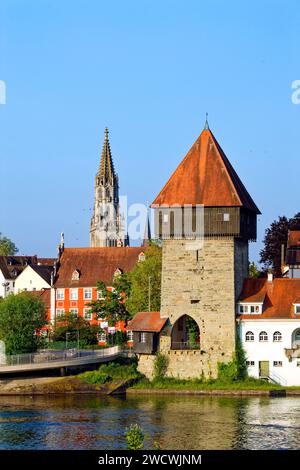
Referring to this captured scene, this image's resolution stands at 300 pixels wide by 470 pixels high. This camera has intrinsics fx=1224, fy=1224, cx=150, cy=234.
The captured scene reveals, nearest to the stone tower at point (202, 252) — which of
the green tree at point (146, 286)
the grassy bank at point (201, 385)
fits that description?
the grassy bank at point (201, 385)

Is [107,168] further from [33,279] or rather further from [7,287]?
[33,279]

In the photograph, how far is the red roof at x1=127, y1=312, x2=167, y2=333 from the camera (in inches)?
2692

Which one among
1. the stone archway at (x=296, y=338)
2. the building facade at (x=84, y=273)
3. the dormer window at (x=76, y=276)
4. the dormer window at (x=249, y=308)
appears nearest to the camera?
the stone archway at (x=296, y=338)

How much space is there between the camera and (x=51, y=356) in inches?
2825

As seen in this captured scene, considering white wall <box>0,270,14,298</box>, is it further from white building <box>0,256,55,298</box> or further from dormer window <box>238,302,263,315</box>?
dormer window <box>238,302,263,315</box>

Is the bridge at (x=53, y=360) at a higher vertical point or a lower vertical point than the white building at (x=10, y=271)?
lower

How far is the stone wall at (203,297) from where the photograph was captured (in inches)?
2648

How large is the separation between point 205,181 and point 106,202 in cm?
8425

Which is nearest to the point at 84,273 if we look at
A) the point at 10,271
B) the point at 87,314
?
the point at 87,314

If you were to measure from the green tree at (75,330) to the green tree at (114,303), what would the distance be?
132 cm

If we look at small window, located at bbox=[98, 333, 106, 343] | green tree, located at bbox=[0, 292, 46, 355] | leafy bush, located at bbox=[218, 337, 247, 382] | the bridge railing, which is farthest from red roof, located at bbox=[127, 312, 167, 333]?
small window, located at bbox=[98, 333, 106, 343]

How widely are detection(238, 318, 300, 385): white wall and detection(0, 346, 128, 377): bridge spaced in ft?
30.0

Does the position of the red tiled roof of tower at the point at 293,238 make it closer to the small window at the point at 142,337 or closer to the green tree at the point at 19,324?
the green tree at the point at 19,324
